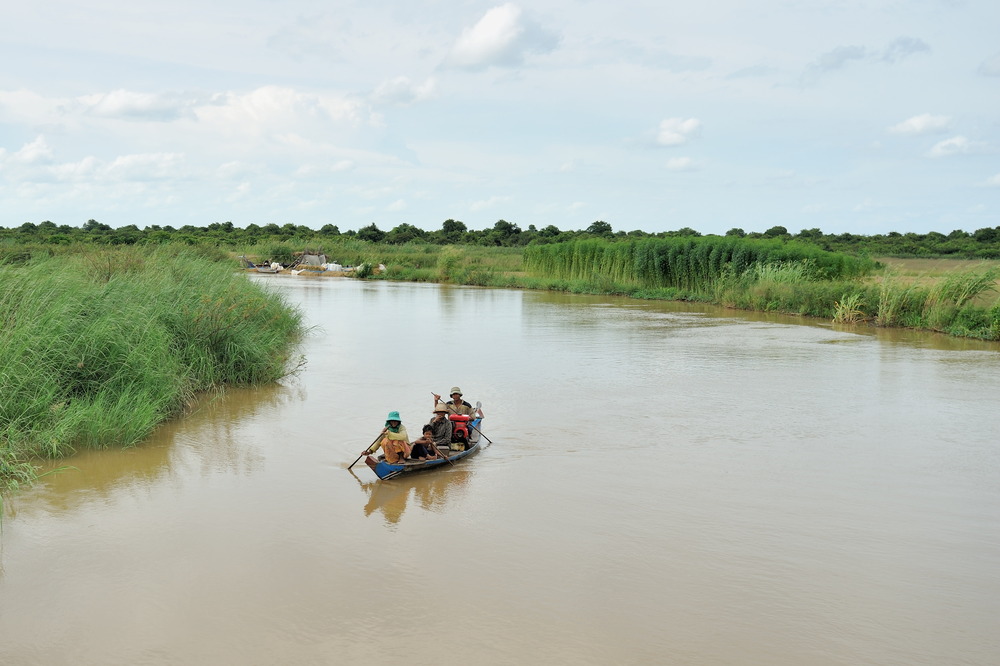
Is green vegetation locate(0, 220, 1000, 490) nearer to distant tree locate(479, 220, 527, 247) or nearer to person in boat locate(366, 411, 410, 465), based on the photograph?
person in boat locate(366, 411, 410, 465)

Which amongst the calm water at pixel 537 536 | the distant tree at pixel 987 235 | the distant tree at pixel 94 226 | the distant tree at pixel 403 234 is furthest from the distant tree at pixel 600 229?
the calm water at pixel 537 536

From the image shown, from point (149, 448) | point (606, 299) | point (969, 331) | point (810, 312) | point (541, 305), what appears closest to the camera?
point (149, 448)

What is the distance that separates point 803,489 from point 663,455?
1.69 meters

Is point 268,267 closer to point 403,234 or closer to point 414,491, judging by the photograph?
point 403,234

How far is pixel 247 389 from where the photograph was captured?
13289 millimetres

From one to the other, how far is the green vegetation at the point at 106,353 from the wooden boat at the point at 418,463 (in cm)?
294

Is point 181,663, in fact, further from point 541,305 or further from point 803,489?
point 541,305

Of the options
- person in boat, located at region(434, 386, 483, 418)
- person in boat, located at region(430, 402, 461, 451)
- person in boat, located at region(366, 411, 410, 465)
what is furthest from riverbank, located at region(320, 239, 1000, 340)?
person in boat, located at region(366, 411, 410, 465)

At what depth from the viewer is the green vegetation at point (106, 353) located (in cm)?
873

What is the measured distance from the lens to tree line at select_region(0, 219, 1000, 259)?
54.7 metres

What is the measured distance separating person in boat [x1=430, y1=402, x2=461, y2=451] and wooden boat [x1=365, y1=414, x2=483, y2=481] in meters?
0.13

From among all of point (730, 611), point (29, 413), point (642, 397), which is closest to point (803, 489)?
point (730, 611)

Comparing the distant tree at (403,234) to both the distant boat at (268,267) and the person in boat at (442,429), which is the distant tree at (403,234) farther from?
the person in boat at (442,429)

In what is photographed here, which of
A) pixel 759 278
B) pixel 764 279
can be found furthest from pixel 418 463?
pixel 759 278
